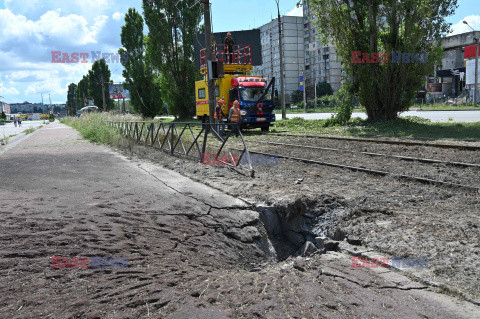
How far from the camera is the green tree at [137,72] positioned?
40062mm

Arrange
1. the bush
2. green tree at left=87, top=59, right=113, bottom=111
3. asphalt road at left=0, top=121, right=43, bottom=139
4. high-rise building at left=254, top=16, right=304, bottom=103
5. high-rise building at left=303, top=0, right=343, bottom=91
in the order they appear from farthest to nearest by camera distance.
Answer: high-rise building at left=254, top=16, right=304, bottom=103
high-rise building at left=303, top=0, right=343, bottom=91
green tree at left=87, top=59, right=113, bottom=111
asphalt road at left=0, top=121, right=43, bottom=139
the bush

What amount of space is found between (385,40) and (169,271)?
17.2 meters

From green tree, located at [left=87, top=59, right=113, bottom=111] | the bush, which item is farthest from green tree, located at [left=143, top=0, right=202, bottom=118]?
green tree, located at [left=87, top=59, right=113, bottom=111]

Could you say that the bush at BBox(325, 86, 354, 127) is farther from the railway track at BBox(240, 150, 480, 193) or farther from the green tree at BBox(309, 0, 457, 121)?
the railway track at BBox(240, 150, 480, 193)

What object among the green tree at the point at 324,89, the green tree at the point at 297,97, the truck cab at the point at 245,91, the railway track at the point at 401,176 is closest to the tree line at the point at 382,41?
the truck cab at the point at 245,91

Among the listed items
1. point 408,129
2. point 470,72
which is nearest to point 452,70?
point 470,72

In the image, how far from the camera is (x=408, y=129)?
624 inches

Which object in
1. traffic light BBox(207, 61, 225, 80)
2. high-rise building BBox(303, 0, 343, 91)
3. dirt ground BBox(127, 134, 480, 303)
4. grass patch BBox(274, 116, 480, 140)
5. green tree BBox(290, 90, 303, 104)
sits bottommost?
dirt ground BBox(127, 134, 480, 303)

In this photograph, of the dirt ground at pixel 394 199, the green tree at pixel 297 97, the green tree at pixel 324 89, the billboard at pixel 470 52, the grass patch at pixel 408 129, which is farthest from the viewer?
the green tree at pixel 297 97

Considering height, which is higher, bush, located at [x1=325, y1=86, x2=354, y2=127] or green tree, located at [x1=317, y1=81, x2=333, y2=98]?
green tree, located at [x1=317, y1=81, x2=333, y2=98]

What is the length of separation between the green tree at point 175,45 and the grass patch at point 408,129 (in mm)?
17397

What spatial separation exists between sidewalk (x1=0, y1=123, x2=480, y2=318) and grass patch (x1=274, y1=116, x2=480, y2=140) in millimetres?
10492

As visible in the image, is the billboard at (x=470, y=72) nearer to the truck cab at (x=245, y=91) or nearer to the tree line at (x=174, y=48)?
the tree line at (x=174, y=48)

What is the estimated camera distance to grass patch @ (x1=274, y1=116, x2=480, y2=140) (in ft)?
44.1
